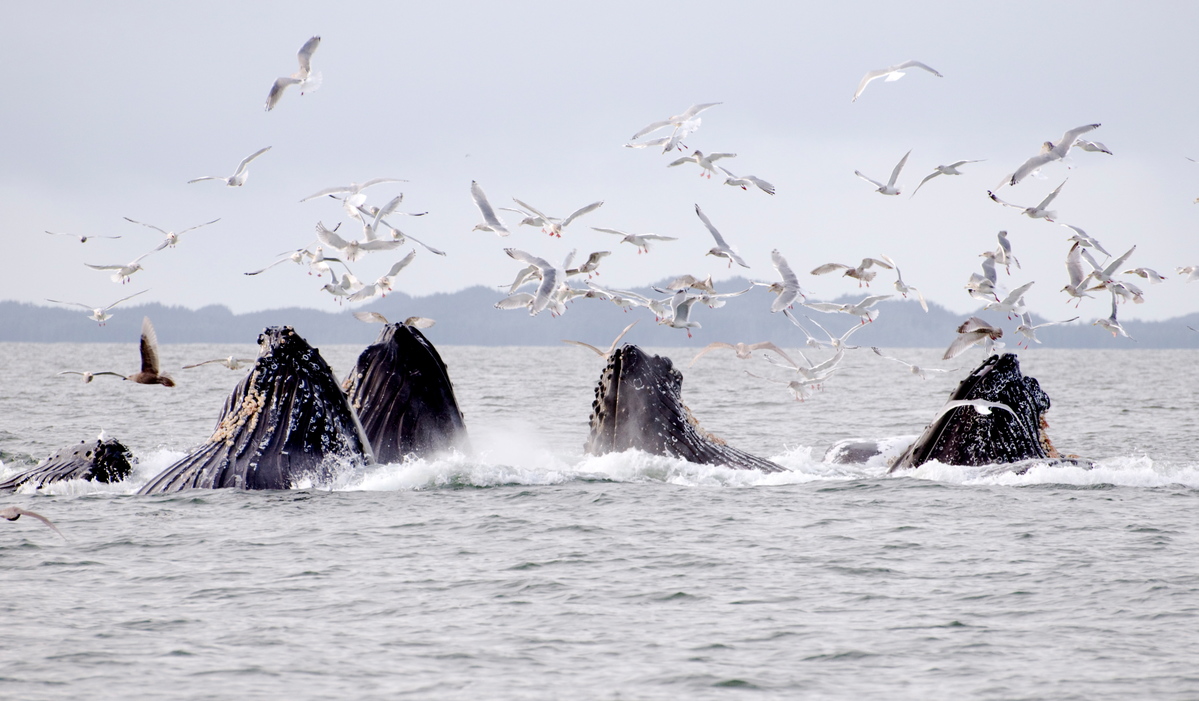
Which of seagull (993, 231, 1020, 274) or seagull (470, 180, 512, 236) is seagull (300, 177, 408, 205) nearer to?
seagull (470, 180, 512, 236)

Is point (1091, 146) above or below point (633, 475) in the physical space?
above

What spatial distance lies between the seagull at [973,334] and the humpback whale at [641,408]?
339 cm

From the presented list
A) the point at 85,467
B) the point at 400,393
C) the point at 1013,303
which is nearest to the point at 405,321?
the point at 400,393

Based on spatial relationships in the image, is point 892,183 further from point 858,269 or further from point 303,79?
point 303,79

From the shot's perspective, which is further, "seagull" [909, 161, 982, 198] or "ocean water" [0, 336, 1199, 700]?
"seagull" [909, 161, 982, 198]

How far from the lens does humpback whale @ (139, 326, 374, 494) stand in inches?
520

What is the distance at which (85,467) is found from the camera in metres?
15.3

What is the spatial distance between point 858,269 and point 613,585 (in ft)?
27.9

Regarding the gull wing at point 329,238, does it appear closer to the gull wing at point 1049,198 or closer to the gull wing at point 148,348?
the gull wing at point 148,348

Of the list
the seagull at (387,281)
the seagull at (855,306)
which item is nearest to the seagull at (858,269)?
the seagull at (855,306)

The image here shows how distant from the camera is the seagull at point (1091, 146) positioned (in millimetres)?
16547

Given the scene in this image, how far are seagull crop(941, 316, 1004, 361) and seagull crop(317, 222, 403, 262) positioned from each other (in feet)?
26.5

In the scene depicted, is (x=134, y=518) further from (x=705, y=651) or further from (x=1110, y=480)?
(x=1110, y=480)

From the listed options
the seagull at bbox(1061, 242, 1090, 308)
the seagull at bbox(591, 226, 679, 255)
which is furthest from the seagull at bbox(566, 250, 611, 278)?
the seagull at bbox(1061, 242, 1090, 308)
